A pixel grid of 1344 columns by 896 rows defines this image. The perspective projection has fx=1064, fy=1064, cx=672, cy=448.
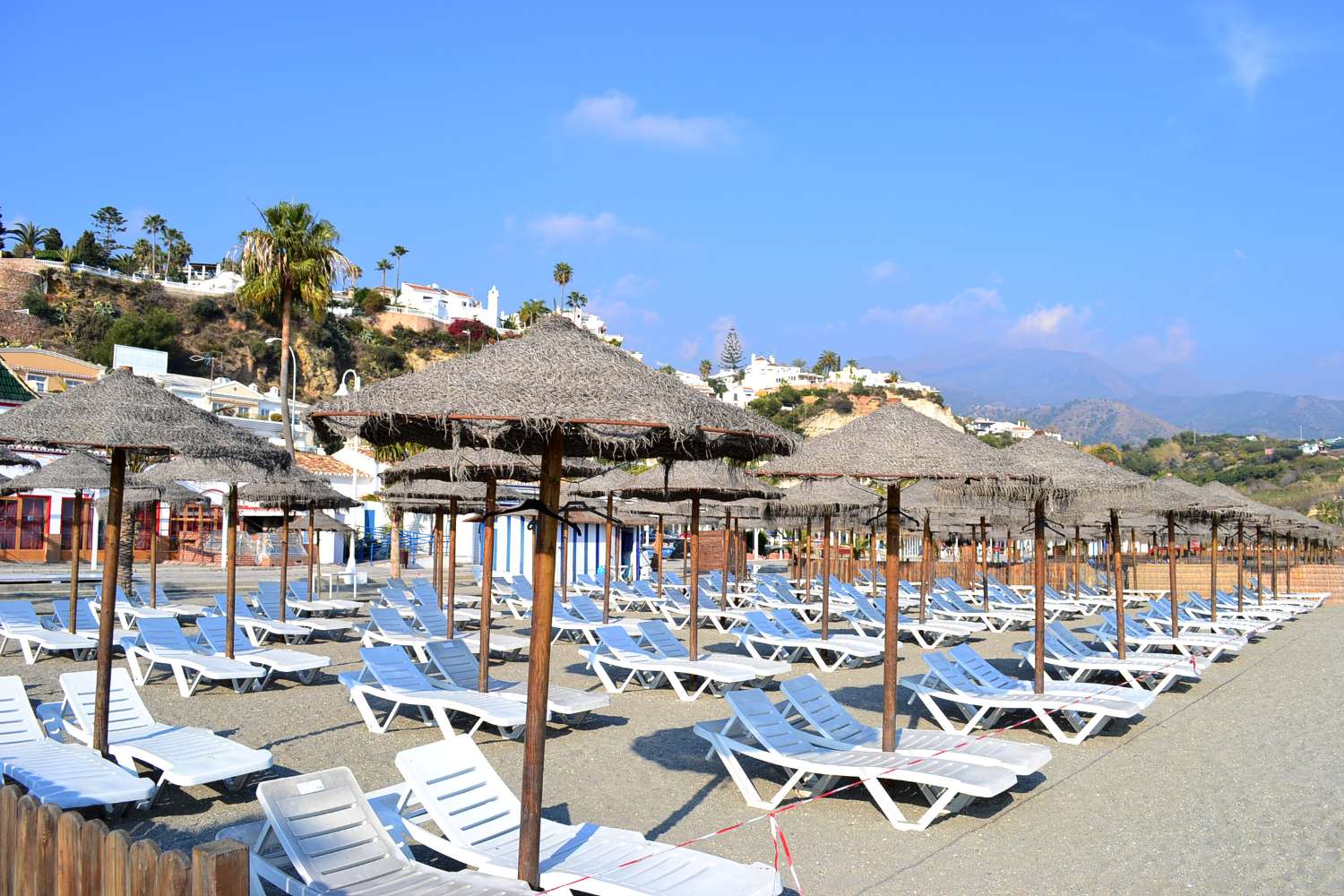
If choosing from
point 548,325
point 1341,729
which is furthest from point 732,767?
point 1341,729

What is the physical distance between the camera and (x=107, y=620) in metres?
6.64

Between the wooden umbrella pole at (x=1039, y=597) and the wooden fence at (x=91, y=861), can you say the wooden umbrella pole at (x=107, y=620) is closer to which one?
the wooden fence at (x=91, y=861)

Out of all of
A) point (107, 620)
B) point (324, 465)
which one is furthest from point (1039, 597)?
point (324, 465)

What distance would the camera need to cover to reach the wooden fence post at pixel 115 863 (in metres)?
2.91

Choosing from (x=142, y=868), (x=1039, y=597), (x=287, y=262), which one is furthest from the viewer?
(x=287, y=262)

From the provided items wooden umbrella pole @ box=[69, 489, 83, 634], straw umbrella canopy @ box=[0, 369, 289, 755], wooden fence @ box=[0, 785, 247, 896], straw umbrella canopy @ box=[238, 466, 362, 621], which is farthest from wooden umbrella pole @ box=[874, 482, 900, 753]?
wooden umbrella pole @ box=[69, 489, 83, 634]

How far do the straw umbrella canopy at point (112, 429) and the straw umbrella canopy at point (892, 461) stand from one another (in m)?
3.70

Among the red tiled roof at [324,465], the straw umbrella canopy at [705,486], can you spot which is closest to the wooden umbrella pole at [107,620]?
the straw umbrella canopy at [705,486]

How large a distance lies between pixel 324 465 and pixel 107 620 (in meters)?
32.5

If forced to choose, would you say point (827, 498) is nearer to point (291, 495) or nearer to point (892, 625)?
point (291, 495)

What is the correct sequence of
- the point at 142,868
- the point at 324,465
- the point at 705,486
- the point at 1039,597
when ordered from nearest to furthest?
the point at 142,868
the point at 1039,597
the point at 705,486
the point at 324,465

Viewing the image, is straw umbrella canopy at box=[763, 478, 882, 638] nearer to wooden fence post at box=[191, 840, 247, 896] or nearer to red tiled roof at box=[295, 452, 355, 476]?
wooden fence post at box=[191, 840, 247, 896]

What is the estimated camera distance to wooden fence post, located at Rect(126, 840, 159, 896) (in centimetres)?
282

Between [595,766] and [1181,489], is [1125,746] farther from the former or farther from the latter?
[1181,489]
